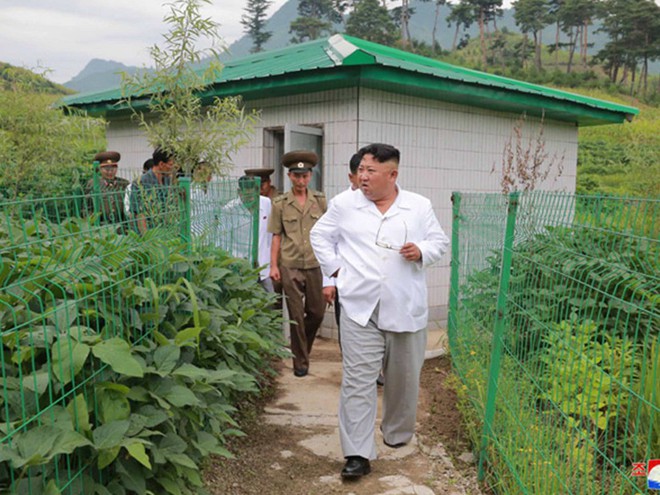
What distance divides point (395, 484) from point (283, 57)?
21.4 ft

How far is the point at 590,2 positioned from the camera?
194 feet

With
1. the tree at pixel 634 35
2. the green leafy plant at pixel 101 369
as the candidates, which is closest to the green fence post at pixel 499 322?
the green leafy plant at pixel 101 369

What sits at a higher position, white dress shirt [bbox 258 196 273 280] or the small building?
the small building

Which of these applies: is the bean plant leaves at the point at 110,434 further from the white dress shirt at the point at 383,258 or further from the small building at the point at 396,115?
the small building at the point at 396,115

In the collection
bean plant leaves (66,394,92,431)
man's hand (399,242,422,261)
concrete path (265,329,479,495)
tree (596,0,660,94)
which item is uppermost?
tree (596,0,660,94)

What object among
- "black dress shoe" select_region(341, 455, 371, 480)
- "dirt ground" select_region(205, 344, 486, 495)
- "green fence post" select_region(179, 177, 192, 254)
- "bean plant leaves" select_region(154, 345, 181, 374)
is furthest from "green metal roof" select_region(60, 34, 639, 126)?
"bean plant leaves" select_region(154, 345, 181, 374)

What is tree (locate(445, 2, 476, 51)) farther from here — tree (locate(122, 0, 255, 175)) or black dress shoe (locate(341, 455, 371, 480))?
black dress shoe (locate(341, 455, 371, 480))

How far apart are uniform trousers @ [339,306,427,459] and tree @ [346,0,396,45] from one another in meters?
57.9

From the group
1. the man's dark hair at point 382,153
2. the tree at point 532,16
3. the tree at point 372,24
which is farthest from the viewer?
the tree at point 532,16

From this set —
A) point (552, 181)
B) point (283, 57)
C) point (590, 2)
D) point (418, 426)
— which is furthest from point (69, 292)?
point (590, 2)

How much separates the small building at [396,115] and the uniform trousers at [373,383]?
3117 mm

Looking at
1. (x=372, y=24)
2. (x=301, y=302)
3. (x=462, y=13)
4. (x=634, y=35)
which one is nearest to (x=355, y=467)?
(x=301, y=302)

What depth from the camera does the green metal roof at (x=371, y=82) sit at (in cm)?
648

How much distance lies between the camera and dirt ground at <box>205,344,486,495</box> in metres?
3.55
